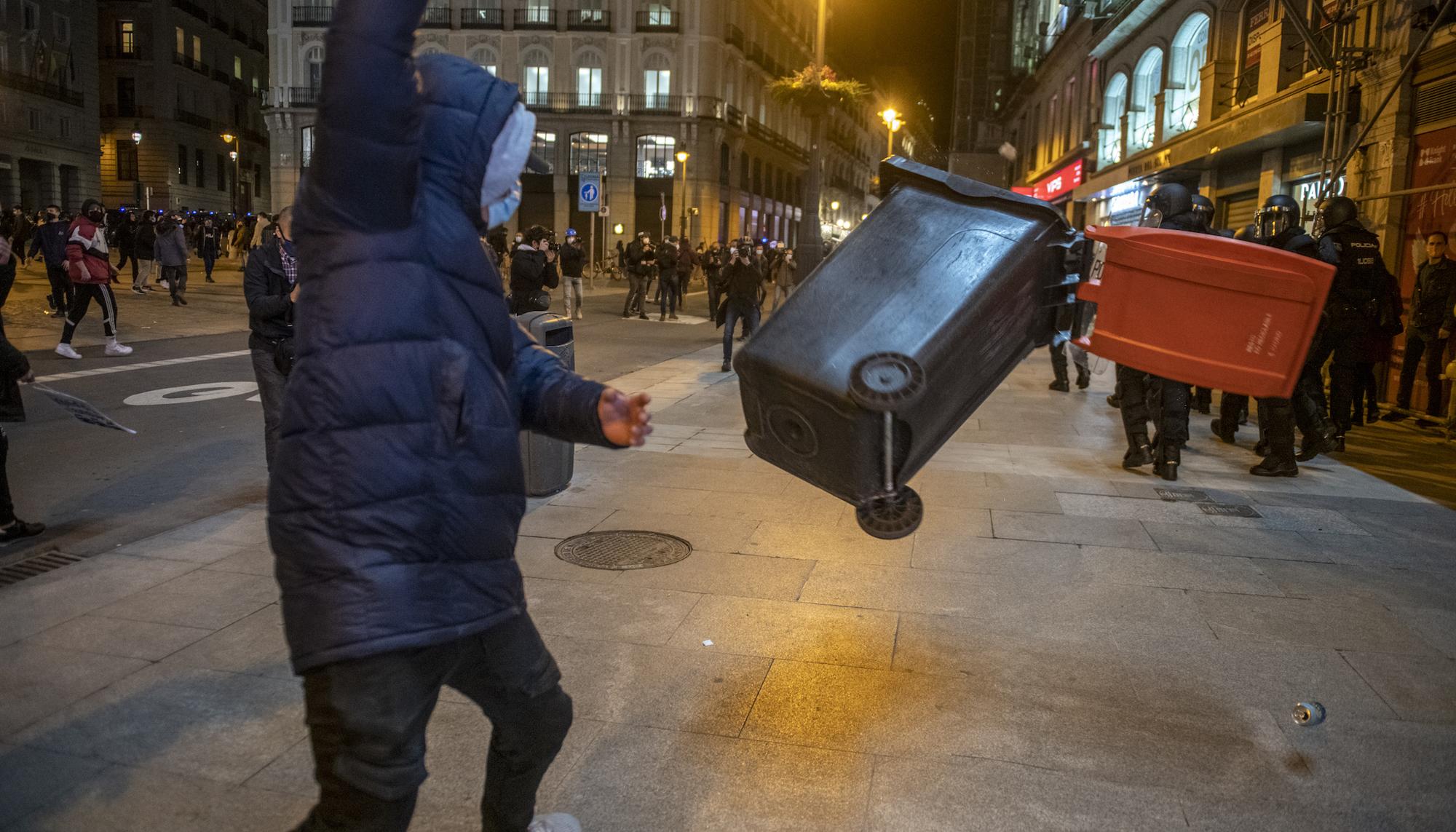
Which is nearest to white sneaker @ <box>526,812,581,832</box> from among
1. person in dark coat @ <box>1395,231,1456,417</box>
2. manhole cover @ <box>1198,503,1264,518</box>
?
manhole cover @ <box>1198,503,1264,518</box>

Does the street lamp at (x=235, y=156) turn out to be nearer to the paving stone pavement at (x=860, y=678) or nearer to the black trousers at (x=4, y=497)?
the black trousers at (x=4, y=497)

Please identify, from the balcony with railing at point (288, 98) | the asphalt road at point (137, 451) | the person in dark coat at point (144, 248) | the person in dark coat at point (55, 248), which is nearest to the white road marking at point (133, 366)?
the asphalt road at point (137, 451)

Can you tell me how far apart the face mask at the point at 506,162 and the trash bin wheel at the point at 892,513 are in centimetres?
129

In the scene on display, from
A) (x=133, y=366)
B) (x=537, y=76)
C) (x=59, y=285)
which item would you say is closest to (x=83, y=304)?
(x=133, y=366)

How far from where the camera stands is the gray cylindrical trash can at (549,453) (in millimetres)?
5823

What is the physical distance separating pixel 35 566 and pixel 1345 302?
9593 mm

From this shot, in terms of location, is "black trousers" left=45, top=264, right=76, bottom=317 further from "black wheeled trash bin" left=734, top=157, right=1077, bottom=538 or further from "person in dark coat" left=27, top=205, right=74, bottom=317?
"black wheeled trash bin" left=734, top=157, right=1077, bottom=538

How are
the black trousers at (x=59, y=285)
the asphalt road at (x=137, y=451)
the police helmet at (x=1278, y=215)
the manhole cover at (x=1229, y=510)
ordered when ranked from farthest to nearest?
1. the black trousers at (x=59, y=285)
2. the police helmet at (x=1278, y=215)
3. the manhole cover at (x=1229, y=510)
4. the asphalt road at (x=137, y=451)

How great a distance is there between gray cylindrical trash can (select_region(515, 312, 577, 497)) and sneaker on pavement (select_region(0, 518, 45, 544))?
2546mm

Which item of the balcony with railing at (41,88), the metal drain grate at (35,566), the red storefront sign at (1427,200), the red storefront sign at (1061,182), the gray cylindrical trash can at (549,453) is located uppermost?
the balcony with railing at (41,88)

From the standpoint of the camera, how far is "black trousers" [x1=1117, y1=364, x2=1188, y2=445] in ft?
24.2

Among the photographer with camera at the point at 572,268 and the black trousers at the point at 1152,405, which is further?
the photographer with camera at the point at 572,268

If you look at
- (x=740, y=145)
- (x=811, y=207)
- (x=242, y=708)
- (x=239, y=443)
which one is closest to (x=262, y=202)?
(x=740, y=145)

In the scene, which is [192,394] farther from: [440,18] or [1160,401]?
[440,18]
